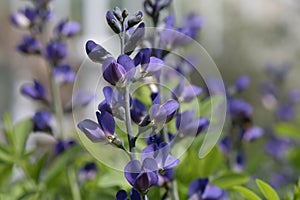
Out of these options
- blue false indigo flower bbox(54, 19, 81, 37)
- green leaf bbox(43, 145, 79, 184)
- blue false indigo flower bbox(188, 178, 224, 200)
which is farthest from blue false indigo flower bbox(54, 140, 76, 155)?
blue false indigo flower bbox(188, 178, 224, 200)

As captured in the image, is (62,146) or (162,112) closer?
(162,112)

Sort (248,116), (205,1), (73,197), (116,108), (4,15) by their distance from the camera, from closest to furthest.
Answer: (116,108) → (73,197) → (248,116) → (4,15) → (205,1)

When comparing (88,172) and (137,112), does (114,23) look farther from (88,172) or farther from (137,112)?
(88,172)

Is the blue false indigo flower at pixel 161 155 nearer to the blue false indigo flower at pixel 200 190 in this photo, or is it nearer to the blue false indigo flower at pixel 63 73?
the blue false indigo flower at pixel 200 190

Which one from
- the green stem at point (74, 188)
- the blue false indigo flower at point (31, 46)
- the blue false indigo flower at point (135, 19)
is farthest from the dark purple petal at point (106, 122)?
the blue false indigo flower at point (31, 46)

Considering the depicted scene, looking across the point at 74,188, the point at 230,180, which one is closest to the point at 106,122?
the point at 230,180

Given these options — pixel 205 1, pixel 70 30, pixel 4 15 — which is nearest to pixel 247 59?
pixel 205 1

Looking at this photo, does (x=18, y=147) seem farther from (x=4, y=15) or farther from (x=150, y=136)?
(x=4, y=15)
